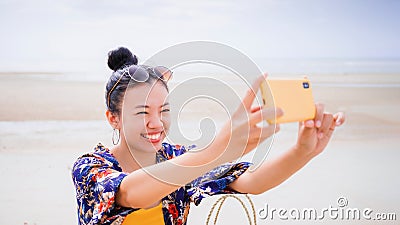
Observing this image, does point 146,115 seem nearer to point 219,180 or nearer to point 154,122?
point 154,122

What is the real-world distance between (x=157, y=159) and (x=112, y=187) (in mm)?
266

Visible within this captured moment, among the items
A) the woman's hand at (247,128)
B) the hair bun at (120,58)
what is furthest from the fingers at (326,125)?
the hair bun at (120,58)

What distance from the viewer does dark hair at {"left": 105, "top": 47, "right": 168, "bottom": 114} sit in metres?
1.21

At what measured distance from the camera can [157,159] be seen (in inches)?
51.0

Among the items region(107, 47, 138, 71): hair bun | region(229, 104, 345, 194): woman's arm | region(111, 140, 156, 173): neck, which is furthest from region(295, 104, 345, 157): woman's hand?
region(107, 47, 138, 71): hair bun

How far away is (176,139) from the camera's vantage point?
124 cm

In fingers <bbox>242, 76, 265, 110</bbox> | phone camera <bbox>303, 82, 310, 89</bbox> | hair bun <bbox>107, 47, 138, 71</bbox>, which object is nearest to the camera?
fingers <bbox>242, 76, 265, 110</bbox>

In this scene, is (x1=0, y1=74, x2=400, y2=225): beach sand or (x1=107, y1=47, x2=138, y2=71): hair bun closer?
(x1=107, y1=47, x2=138, y2=71): hair bun

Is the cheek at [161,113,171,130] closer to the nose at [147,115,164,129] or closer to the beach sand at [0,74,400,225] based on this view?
the nose at [147,115,164,129]

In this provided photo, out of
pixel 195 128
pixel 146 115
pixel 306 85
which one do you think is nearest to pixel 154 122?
pixel 146 115

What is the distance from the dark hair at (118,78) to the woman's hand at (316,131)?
37cm

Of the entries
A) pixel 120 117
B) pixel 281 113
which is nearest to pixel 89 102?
pixel 120 117

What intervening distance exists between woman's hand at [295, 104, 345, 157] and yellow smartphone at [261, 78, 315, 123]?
0.02 meters

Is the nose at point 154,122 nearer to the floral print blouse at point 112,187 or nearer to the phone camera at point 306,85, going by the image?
the floral print blouse at point 112,187
